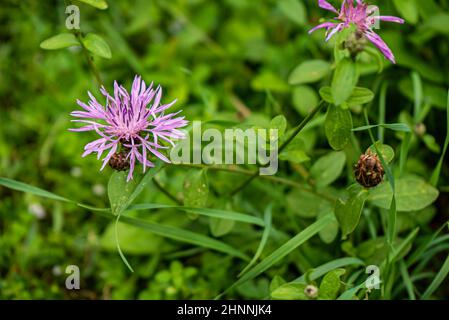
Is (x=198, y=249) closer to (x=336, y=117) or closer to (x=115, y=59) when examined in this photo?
(x=336, y=117)

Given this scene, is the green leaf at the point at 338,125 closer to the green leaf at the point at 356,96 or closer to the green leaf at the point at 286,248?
the green leaf at the point at 356,96

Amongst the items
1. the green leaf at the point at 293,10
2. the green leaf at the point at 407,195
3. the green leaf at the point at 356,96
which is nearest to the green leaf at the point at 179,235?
the green leaf at the point at 407,195

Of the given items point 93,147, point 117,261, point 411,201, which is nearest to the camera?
point 93,147

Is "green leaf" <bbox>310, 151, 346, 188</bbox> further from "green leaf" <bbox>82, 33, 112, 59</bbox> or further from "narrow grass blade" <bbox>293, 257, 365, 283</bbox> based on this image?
"green leaf" <bbox>82, 33, 112, 59</bbox>

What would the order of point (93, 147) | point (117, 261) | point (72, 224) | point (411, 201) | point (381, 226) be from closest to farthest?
point (93, 147) → point (411, 201) → point (381, 226) → point (117, 261) → point (72, 224)

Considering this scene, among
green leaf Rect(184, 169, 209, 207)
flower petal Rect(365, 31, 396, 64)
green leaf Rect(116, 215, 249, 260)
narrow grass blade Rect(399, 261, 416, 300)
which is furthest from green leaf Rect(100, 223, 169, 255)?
flower petal Rect(365, 31, 396, 64)
